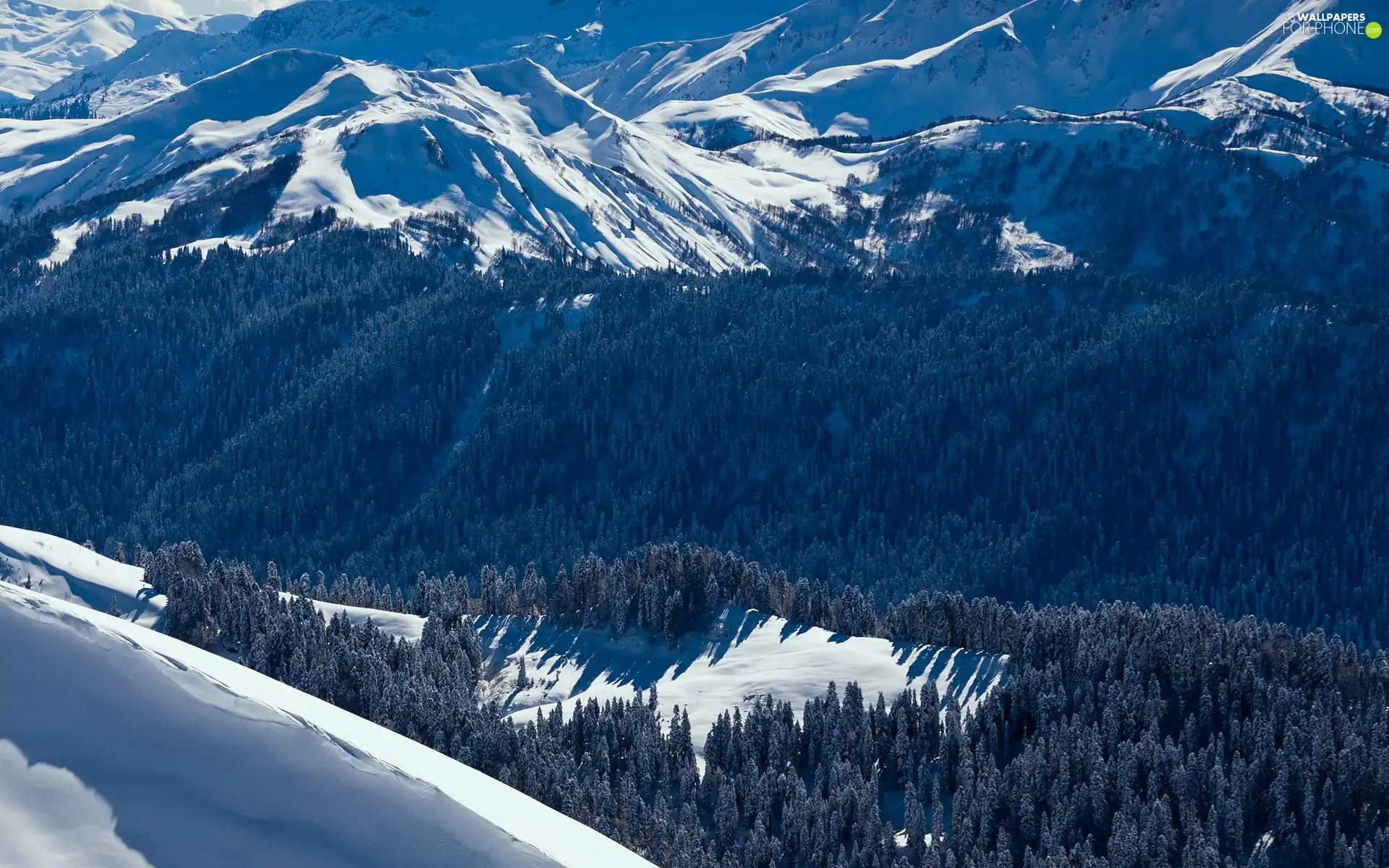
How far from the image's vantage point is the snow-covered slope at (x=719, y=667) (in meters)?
120

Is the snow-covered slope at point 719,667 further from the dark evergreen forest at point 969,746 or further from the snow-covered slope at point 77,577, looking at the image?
the snow-covered slope at point 77,577

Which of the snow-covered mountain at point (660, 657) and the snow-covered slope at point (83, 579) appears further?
the snow-covered slope at point (83, 579)

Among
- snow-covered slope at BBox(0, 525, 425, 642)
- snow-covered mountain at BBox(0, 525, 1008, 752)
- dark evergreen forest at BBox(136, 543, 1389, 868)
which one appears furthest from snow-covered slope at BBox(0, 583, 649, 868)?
snow-covered slope at BBox(0, 525, 425, 642)

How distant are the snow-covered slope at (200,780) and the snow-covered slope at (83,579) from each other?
3384 inches

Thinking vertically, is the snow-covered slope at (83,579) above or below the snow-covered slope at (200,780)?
below

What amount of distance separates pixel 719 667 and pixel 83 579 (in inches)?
2265

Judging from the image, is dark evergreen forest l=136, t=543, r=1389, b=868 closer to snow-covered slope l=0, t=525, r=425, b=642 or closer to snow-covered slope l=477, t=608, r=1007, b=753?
snow-covered slope l=0, t=525, r=425, b=642

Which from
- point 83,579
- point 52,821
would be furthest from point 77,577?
point 52,821

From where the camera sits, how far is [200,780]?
40688 millimetres

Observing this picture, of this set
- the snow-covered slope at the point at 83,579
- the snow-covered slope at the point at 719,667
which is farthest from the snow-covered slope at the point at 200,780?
the snow-covered slope at the point at 83,579

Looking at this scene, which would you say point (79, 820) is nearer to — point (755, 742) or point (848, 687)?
point (755, 742)

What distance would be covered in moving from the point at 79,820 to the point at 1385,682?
102597mm

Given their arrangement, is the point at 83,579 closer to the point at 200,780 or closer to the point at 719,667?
the point at 719,667

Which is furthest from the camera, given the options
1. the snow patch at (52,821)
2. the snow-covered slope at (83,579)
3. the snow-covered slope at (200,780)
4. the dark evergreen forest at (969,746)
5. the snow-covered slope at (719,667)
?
the snow-covered slope at (83,579)
